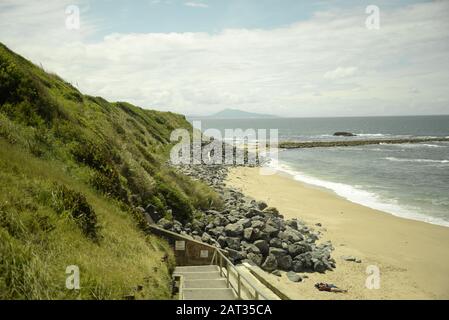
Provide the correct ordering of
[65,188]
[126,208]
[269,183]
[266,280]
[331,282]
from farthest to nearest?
[269,183] → [331,282] → [126,208] → [266,280] → [65,188]

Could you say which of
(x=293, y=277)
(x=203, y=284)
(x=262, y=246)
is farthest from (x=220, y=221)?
(x=203, y=284)

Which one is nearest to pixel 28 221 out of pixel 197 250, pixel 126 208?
pixel 126 208

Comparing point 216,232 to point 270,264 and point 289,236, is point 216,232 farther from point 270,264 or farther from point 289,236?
point 289,236

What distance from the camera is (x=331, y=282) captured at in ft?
45.9

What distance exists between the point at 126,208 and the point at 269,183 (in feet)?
81.0

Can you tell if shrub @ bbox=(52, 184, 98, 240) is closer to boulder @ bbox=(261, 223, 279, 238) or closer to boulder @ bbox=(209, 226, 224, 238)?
boulder @ bbox=(209, 226, 224, 238)

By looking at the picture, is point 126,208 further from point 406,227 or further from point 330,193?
point 330,193

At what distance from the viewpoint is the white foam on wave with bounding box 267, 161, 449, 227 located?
78.2ft

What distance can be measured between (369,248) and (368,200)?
37.8 ft

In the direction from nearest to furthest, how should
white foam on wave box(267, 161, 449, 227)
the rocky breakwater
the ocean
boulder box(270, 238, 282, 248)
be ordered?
the rocky breakwater < boulder box(270, 238, 282, 248) < white foam on wave box(267, 161, 449, 227) < the ocean

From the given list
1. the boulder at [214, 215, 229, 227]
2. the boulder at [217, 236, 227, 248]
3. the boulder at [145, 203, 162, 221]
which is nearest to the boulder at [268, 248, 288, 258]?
the boulder at [217, 236, 227, 248]

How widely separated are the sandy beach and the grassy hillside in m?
4.67

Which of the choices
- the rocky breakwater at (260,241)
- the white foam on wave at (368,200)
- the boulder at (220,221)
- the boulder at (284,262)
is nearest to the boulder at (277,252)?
the rocky breakwater at (260,241)

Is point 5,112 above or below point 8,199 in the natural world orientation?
above
